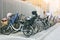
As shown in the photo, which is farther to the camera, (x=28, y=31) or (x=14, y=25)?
(x=14, y=25)

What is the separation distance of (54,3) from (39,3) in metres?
0.63

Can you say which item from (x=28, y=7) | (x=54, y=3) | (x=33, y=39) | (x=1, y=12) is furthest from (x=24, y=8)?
(x=54, y=3)

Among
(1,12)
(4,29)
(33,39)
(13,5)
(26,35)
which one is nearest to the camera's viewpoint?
(33,39)

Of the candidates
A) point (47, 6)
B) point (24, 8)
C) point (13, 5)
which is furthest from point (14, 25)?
point (47, 6)

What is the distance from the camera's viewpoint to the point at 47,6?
2967 millimetres

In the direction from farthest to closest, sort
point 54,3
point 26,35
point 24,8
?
point 54,3
point 24,8
point 26,35

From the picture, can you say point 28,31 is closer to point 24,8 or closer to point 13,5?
point 13,5

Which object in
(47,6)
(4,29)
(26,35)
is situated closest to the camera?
(26,35)

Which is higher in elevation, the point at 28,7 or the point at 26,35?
the point at 28,7

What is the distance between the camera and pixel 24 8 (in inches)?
78.0

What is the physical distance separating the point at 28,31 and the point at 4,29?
271 mm

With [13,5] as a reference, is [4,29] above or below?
below

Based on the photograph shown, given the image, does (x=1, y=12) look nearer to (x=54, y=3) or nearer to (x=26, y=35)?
(x=26, y=35)

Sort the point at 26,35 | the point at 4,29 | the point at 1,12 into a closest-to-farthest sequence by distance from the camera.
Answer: the point at 26,35, the point at 4,29, the point at 1,12
